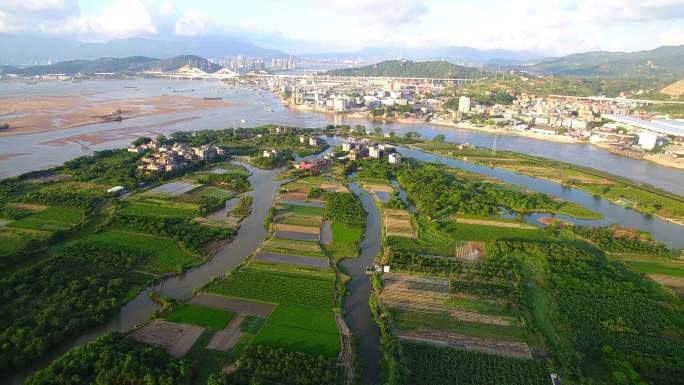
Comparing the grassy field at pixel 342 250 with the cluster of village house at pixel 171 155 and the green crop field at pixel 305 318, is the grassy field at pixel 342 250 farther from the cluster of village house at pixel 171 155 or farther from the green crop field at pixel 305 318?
the cluster of village house at pixel 171 155

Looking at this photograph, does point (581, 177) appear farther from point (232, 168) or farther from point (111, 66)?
point (111, 66)

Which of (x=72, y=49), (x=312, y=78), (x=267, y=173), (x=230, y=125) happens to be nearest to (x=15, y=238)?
(x=267, y=173)

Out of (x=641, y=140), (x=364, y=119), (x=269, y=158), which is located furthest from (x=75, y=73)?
A: (x=641, y=140)

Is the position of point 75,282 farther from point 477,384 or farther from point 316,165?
point 316,165

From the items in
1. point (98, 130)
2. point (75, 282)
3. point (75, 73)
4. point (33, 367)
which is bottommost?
point (33, 367)

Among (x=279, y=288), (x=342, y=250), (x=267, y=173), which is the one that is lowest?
(x=279, y=288)

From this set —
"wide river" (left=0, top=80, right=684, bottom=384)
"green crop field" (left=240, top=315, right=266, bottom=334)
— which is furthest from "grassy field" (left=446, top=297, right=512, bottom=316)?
"green crop field" (left=240, top=315, right=266, bottom=334)

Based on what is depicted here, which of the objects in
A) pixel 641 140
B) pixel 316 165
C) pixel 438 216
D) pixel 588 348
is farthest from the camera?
pixel 641 140
